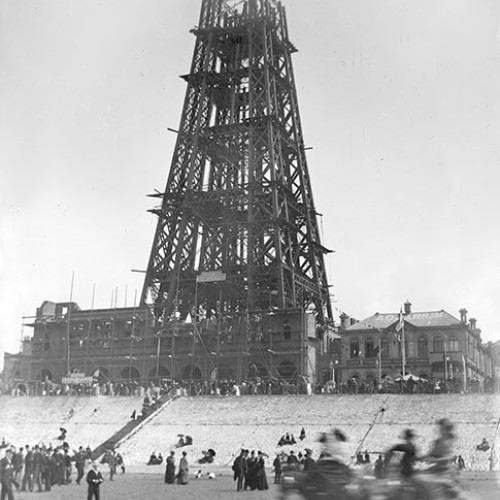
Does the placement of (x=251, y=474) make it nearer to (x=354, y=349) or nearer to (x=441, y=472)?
(x=441, y=472)

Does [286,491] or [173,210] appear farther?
[173,210]

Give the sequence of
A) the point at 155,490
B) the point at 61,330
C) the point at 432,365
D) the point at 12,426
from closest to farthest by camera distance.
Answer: the point at 155,490 → the point at 12,426 → the point at 432,365 → the point at 61,330

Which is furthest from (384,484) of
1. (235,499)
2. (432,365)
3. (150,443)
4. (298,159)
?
(298,159)

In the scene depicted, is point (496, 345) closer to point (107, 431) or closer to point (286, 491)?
point (107, 431)

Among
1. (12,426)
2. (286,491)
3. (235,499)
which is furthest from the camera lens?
(12,426)

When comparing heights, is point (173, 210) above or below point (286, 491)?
above

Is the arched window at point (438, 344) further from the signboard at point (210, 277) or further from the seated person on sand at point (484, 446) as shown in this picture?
the seated person on sand at point (484, 446)

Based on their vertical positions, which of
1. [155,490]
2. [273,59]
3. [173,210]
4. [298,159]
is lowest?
[155,490]
